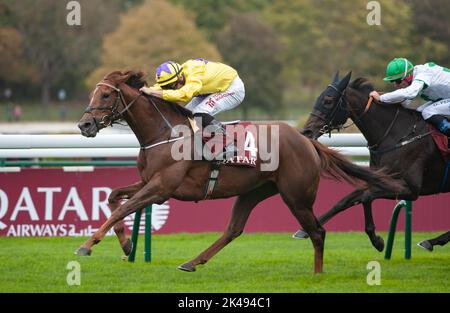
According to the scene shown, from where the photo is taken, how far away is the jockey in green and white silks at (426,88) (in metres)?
8.00

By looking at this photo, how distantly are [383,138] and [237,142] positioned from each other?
1618mm

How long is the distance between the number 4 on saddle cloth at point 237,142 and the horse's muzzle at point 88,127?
0.90m

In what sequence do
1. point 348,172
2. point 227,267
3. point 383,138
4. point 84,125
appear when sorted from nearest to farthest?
point 84,125, point 348,172, point 227,267, point 383,138

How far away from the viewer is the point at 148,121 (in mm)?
7262

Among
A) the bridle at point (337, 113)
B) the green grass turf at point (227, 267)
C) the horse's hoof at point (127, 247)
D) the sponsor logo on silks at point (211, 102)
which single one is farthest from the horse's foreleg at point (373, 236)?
the horse's hoof at point (127, 247)

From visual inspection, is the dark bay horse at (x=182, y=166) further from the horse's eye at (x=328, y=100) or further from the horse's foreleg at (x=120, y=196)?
the horse's eye at (x=328, y=100)

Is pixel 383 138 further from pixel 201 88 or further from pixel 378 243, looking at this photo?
pixel 201 88

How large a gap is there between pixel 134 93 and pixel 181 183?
83cm

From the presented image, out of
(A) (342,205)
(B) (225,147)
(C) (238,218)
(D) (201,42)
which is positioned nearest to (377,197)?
(A) (342,205)
